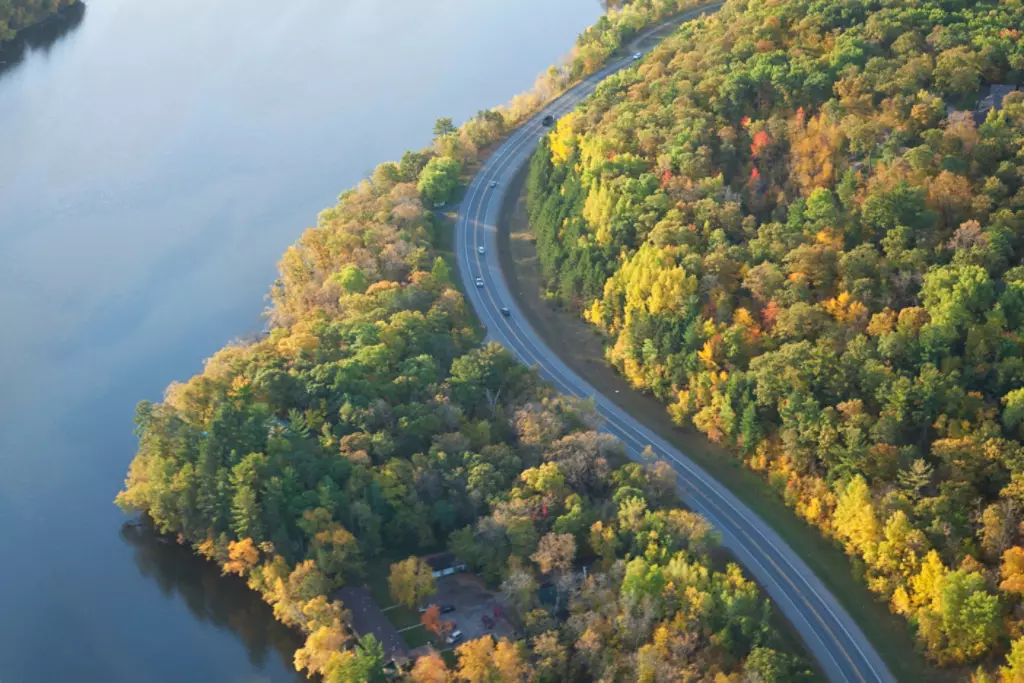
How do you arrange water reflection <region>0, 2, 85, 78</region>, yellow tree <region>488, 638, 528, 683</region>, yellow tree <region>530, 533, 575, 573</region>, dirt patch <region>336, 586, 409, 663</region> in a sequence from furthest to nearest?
water reflection <region>0, 2, 85, 78</region>
yellow tree <region>530, 533, 575, 573</region>
dirt patch <region>336, 586, 409, 663</region>
yellow tree <region>488, 638, 528, 683</region>

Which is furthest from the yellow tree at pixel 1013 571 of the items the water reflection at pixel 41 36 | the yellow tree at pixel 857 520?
the water reflection at pixel 41 36

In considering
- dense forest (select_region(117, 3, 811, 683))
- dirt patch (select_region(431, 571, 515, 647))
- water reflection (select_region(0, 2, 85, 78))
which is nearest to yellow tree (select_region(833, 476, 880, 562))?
dense forest (select_region(117, 3, 811, 683))

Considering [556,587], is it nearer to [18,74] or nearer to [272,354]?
[272,354]

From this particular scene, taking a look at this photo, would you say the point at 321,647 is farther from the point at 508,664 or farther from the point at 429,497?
the point at 429,497

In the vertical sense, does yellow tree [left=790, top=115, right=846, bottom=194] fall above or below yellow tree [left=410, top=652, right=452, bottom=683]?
above

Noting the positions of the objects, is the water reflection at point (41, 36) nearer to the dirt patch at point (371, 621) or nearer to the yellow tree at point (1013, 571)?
the dirt patch at point (371, 621)

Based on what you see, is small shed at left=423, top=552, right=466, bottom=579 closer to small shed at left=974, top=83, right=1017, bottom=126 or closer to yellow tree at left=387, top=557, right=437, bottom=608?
yellow tree at left=387, top=557, right=437, bottom=608
